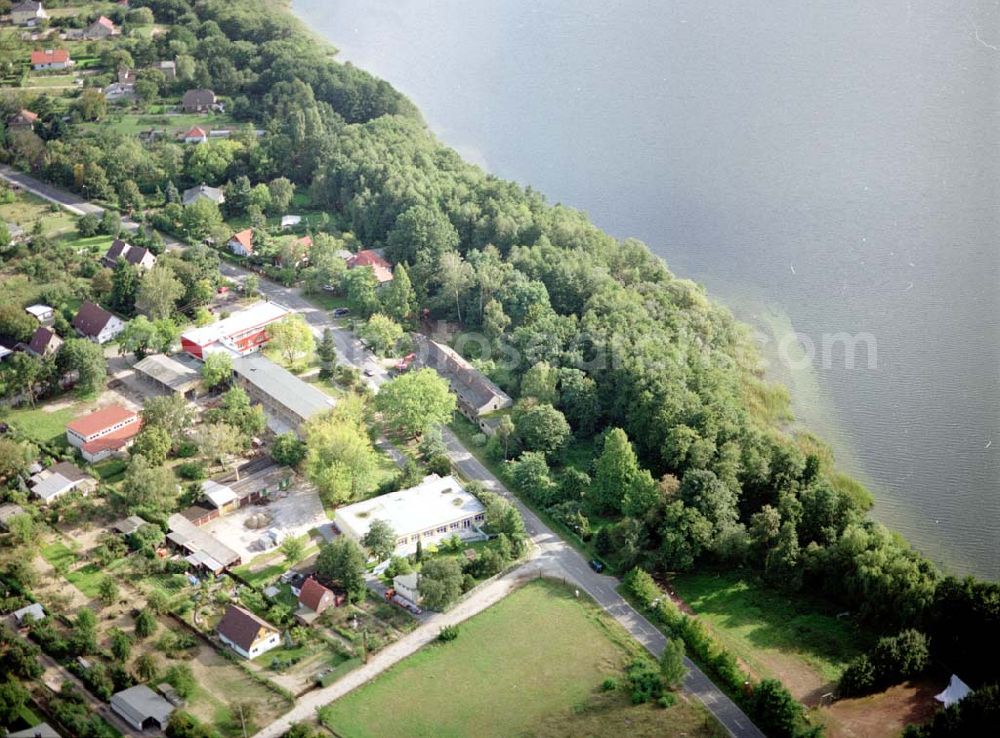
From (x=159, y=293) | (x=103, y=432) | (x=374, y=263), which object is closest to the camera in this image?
(x=103, y=432)

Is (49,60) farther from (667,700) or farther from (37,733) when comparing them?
(667,700)

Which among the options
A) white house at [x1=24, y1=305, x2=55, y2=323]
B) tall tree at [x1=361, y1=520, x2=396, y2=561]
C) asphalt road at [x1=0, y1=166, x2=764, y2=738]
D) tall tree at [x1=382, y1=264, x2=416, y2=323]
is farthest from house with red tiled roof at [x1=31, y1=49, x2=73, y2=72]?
tall tree at [x1=361, y1=520, x2=396, y2=561]

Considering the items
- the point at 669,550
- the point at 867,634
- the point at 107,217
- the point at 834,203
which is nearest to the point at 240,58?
the point at 107,217

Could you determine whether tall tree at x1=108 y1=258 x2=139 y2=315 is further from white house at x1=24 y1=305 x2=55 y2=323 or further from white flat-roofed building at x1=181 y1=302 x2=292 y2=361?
white flat-roofed building at x1=181 y1=302 x2=292 y2=361

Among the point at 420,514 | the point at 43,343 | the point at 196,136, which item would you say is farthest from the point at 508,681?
the point at 196,136

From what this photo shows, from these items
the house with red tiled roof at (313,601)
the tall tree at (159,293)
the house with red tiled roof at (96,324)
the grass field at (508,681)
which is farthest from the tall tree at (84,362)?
the grass field at (508,681)

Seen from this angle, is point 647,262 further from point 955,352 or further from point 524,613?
point 524,613

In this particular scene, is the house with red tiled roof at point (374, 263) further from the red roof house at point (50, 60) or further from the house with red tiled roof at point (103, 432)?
the red roof house at point (50, 60)
